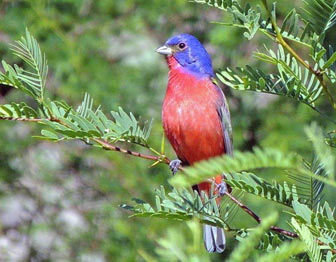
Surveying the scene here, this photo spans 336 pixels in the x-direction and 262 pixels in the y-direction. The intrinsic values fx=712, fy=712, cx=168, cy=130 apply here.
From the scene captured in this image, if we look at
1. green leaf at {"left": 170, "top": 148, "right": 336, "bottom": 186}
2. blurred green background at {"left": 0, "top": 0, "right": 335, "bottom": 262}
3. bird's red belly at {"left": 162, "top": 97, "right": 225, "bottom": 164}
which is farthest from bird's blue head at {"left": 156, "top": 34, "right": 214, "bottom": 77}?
green leaf at {"left": 170, "top": 148, "right": 336, "bottom": 186}

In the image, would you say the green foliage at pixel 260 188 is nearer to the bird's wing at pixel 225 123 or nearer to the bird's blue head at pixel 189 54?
the bird's wing at pixel 225 123

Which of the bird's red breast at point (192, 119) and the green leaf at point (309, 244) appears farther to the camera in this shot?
the bird's red breast at point (192, 119)

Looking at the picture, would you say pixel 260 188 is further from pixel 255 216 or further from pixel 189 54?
pixel 189 54

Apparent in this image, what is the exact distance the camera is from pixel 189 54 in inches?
159

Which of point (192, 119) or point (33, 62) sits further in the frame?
point (192, 119)

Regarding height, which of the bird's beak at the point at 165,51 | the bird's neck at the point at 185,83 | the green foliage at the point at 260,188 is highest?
the green foliage at the point at 260,188

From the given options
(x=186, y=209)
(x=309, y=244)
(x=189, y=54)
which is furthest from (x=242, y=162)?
(x=189, y=54)

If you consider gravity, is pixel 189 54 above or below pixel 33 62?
below

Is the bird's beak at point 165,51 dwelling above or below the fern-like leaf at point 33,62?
below

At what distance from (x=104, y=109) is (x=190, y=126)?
180 centimetres

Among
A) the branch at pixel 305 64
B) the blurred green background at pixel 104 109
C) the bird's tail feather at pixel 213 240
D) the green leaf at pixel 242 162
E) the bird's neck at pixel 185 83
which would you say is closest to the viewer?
the green leaf at pixel 242 162

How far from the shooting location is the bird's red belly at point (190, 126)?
3457 millimetres

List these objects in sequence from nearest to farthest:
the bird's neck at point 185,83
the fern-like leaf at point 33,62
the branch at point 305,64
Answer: the branch at point 305,64 → the fern-like leaf at point 33,62 → the bird's neck at point 185,83

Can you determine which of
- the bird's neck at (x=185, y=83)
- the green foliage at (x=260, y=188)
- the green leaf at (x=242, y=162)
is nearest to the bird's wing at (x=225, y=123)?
the bird's neck at (x=185, y=83)
